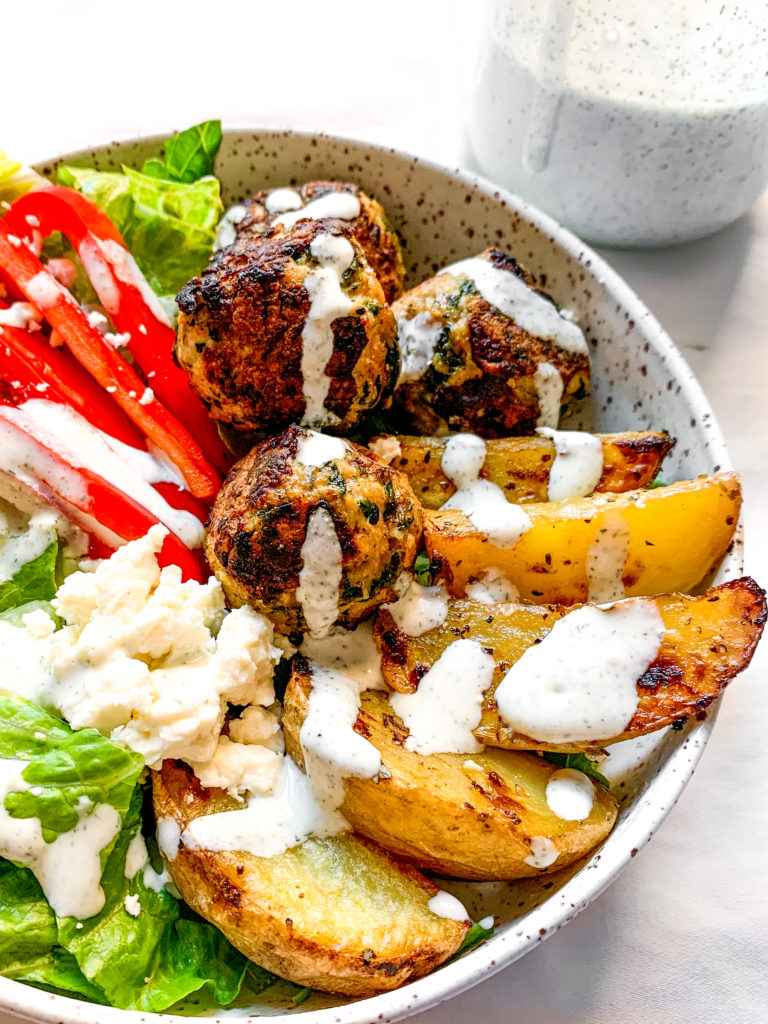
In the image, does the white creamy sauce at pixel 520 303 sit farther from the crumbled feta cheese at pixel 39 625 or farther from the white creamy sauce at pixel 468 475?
the crumbled feta cheese at pixel 39 625

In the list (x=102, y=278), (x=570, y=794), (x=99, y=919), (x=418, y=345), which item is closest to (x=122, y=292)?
(x=102, y=278)

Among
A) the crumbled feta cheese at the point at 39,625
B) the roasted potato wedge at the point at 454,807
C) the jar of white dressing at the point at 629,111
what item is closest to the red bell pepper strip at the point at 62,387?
the crumbled feta cheese at the point at 39,625

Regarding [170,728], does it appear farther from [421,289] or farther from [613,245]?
[613,245]

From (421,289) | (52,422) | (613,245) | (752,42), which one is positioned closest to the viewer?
(52,422)

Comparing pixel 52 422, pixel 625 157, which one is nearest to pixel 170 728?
pixel 52 422

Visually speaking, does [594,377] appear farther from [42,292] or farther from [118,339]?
[42,292]

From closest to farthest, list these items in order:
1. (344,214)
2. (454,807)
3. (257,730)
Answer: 1. (454,807)
2. (257,730)
3. (344,214)
